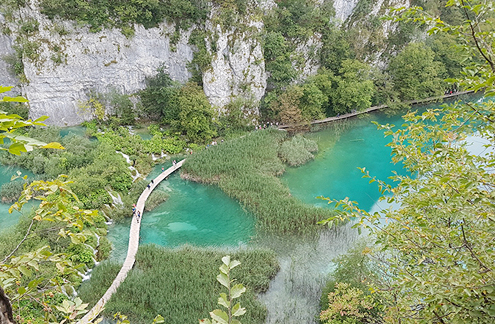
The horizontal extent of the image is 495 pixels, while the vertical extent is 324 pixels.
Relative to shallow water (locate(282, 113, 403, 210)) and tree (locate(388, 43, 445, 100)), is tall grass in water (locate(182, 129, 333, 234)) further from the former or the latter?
tree (locate(388, 43, 445, 100))

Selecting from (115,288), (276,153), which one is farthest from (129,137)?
(115,288)

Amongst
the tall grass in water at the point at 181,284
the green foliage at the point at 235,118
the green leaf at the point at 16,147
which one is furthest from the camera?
the green foliage at the point at 235,118

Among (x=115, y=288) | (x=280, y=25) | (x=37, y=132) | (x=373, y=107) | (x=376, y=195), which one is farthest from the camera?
(x=373, y=107)

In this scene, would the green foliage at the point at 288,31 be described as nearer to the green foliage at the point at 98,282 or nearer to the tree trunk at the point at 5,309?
the green foliage at the point at 98,282

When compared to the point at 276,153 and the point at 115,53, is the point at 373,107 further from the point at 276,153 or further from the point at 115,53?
the point at 115,53

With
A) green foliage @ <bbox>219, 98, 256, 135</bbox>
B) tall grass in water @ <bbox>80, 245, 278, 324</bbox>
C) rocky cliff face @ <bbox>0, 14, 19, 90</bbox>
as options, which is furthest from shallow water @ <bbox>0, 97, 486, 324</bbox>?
rocky cliff face @ <bbox>0, 14, 19, 90</bbox>

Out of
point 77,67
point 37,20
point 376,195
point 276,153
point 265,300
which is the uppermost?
point 37,20

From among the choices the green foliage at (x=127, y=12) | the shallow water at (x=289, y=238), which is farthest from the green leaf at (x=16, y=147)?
the green foliage at (x=127, y=12)
